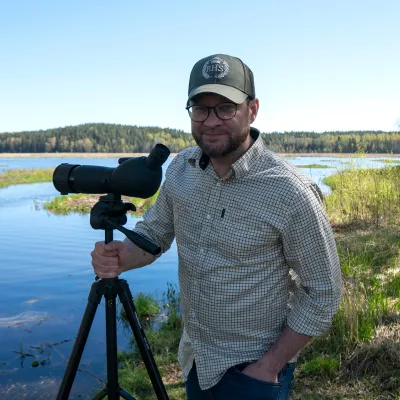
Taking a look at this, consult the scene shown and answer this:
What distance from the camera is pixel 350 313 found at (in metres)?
3.51

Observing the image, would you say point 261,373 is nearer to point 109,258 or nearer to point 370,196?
point 109,258

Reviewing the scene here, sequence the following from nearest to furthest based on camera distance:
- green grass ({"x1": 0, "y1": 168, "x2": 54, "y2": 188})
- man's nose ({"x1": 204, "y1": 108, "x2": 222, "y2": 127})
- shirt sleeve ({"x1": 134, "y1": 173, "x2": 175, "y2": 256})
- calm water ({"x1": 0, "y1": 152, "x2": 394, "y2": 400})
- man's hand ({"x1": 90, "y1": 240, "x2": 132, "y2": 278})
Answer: man's nose ({"x1": 204, "y1": 108, "x2": 222, "y2": 127}) → man's hand ({"x1": 90, "y1": 240, "x2": 132, "y2": 278}) → shirt sleeve ({"x1": 134, "y1": 173, "x2": 175, "y2": 256}) → calm water ({"x1": 0, "y1": 152, "x2": 394, "y2": 400}) → green grass ({"x1": 0, "y1": 168, "x2": 54, "y2": 188})

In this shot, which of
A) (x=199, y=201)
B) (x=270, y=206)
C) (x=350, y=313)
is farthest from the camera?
(x=350, y=313)

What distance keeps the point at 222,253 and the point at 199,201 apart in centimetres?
23

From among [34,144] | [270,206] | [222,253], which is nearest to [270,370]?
[222,253]

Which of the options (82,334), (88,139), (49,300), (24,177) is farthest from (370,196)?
(88,139)

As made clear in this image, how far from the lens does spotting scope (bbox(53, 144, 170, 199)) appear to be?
1714 mm

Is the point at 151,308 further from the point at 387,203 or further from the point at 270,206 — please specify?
the point at 387,203

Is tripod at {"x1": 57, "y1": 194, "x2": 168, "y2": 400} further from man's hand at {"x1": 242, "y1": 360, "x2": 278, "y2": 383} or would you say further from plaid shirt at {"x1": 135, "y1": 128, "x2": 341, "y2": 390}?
man's hand at {"x1": 242, "y1": 360, "x2": 278, "y2": 383}

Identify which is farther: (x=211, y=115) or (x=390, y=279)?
(x=390, y=279)

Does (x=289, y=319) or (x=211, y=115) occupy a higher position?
(x=211, y=115)

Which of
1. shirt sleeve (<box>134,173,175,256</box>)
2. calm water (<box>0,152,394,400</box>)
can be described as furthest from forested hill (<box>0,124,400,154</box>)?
shirt sleeve (<box>134,173,175,256</box>)

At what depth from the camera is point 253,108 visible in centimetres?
173

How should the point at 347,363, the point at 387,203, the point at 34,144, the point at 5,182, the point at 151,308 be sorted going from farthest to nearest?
the point at 34,144, the point at 5,182, the point at 387,203, the point at 151,308, the point at 347,363
